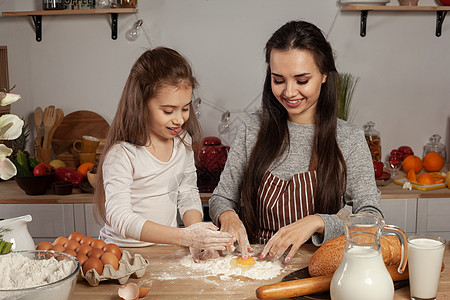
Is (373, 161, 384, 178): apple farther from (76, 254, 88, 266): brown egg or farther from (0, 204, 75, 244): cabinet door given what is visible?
(76, 254, 88, 266): brown egg

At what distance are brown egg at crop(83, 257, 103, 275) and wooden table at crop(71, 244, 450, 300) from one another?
Answer: 4 cm

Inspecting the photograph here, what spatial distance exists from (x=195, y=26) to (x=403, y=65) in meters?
1.25

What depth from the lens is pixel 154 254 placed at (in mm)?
1445

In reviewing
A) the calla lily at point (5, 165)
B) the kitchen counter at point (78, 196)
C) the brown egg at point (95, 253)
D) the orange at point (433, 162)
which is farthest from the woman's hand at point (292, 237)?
the orange at point (433, 162)

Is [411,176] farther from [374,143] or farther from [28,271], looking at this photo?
[28,271]

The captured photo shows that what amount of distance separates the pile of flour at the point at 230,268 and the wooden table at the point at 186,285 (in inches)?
0.8

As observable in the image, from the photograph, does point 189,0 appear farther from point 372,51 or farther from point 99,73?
point 372,51

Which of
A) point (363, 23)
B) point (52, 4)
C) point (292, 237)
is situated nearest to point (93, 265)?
point (292, 237)

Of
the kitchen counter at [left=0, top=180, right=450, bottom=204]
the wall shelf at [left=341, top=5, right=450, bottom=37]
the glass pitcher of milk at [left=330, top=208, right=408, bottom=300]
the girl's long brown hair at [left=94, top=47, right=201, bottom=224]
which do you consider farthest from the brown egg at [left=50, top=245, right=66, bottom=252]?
the wall shelf at [left=341, top=5, right=450, bottom=37]

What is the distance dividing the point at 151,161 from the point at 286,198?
460 mm

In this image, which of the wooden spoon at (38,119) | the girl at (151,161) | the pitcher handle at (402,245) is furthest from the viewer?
the wooden spoon at (38,119)

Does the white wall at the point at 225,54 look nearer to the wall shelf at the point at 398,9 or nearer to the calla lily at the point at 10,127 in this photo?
the wall shelf at the point at 398,9

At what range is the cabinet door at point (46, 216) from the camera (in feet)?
8.54

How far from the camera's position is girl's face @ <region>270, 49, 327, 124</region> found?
1.62 metres
